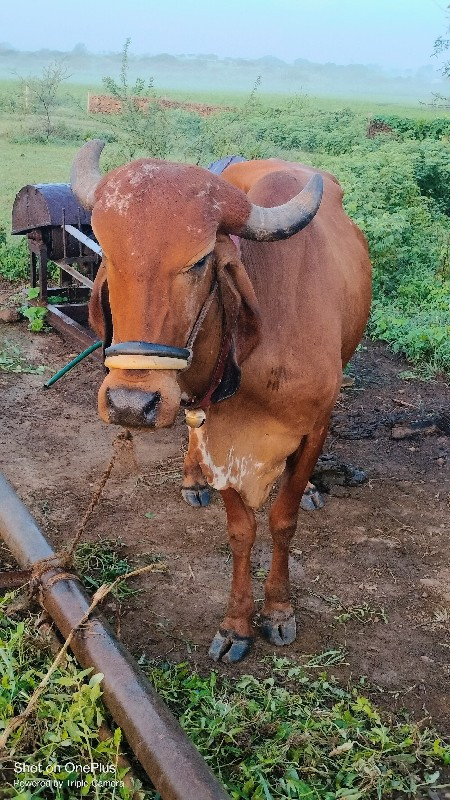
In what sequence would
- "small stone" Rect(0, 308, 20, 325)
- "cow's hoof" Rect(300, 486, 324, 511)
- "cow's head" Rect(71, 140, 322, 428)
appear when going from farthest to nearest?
"small stone" Rect(0, 308, 20, 325) < "cow's hoof" Rect(300, 486, 324, 511) < "cow's head" Rect(71, 140, 322, 428)

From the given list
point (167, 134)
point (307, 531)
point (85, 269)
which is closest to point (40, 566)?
point (307, 531)

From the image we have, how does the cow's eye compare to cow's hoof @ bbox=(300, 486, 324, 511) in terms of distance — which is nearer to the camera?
the cow's eye

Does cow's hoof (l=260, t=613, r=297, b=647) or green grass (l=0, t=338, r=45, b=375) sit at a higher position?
cow's hoof (l=260, t=613, r=297, b=647)

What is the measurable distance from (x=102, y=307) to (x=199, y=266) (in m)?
0.49

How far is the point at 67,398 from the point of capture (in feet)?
20.9

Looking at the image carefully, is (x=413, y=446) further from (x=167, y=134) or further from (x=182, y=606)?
(x=167, y=134)

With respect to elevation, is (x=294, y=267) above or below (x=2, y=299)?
above

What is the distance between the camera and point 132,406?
7.59 feet

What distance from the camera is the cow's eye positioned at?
7.89 feet

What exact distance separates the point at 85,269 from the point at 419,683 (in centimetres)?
632

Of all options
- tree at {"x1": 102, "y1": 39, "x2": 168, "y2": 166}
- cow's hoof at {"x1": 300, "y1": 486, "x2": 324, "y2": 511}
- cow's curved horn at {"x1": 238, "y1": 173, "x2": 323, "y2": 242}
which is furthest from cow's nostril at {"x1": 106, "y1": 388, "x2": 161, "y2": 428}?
tree at {"x1": 102, "y1": 39, "x2": 168, "y2": 166}

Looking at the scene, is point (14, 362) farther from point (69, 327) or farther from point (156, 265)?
point (156, 265)

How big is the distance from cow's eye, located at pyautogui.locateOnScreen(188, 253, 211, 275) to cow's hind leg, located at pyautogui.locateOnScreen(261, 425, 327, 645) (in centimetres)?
134

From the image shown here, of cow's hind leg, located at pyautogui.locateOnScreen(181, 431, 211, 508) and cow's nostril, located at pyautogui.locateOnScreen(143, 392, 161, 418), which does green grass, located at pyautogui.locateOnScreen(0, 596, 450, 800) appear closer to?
cow's nostril, located at pyautogui.locateOnScreen(143, 392, 161, 418)
